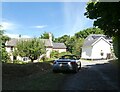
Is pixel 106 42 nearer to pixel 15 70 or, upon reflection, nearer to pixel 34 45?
pixel 34 45

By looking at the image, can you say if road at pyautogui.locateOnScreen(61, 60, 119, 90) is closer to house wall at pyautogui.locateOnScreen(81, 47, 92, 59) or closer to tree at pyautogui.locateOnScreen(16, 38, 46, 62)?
tree at pyautogui.locateOnScreen(16, 38, 46, 62)

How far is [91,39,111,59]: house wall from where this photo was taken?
59.5 metres

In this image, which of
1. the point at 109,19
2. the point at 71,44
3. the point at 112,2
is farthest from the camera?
the point at 71,44

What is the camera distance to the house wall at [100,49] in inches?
2341

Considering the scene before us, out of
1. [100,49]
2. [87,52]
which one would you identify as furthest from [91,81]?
[87,52]

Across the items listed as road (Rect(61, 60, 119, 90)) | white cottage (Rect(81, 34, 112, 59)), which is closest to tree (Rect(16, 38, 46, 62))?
road (Rect(61, 60, 119, 90))

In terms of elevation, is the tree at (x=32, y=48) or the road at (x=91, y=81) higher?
the tree at (x=32, y=48)

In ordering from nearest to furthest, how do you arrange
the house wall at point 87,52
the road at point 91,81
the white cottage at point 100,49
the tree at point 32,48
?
1. the road at point 91,81
2. the tree at point 32,48
3. the white cottage at point 100,49
4. the house wall at point 87,52

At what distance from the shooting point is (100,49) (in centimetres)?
6006

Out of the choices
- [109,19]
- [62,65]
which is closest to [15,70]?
[62,65]

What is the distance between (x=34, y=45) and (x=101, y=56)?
24407mm

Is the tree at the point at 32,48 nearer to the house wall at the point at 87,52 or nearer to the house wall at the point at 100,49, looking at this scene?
the house wall at the point at 100,49

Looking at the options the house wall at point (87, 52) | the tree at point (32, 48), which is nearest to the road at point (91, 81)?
the tree at point (32, 48)

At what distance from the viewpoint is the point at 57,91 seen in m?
10.8
